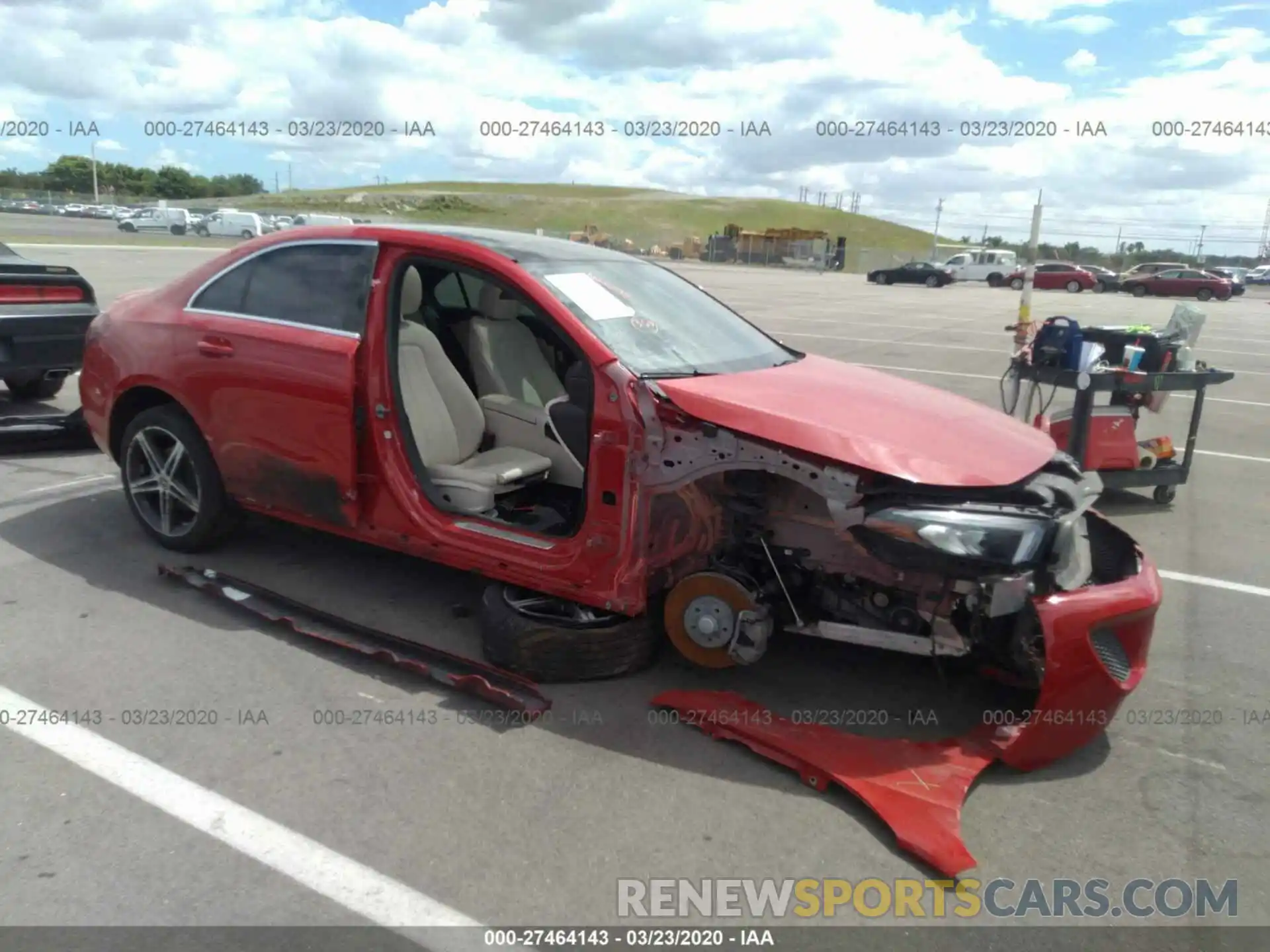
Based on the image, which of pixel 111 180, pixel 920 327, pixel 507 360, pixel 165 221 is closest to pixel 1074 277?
pixel 920 327

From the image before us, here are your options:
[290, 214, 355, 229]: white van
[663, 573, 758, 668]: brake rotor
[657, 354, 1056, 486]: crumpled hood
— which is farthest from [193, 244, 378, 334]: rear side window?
[663, 573, 758, 668]: brake rotor

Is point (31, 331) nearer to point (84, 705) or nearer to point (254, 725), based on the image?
point (84, 705)

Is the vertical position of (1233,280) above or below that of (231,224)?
above

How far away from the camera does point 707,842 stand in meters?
2.87

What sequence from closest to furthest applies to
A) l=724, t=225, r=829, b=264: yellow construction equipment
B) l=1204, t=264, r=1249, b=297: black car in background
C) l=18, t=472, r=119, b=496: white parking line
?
l=18, t=472, r=119, b=496: white parking line
l=1204, t=264, r=1249, b=297: black car in background
l=724, t=225, r=829, b=264: yellow construction equipment

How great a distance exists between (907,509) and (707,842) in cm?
120

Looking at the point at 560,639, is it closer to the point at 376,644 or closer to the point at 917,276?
the point at 376,644

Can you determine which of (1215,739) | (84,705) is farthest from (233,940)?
(1215,739)

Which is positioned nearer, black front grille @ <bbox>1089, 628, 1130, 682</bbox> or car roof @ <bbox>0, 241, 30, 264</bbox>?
black front grille @ <bbox>1089, 628, 1130, 682</bbox>

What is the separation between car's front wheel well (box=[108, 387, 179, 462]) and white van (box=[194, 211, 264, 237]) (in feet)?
137

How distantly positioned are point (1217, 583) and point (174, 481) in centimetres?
546

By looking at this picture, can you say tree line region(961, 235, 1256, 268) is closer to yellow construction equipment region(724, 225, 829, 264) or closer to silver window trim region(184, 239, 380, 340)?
yellow construction equipment region(724, 225, 829, 264)

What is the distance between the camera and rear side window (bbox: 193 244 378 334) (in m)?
4.21

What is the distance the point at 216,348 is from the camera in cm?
454
